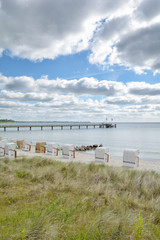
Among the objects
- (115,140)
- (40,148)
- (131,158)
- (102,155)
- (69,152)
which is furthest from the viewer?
(115,140)

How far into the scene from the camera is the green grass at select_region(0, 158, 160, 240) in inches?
122

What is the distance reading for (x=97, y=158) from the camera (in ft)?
51.5

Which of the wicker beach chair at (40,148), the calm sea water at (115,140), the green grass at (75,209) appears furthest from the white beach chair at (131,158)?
the wicker beach chair at (40,148)

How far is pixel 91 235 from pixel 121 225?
68 cm

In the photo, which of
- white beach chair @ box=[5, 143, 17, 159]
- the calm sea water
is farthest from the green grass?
the calm sea water

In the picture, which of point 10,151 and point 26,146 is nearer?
point 10,151

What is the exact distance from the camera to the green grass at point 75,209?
311 centimetres

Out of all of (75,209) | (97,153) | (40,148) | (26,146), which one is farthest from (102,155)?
(26,146)

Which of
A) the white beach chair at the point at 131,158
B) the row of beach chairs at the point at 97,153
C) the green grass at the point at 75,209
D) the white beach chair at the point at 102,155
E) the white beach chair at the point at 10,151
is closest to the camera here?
the green grass at the point at 75,209

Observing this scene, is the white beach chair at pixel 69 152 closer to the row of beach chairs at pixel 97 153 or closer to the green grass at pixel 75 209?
the row of beach chairs at pixel 97 153

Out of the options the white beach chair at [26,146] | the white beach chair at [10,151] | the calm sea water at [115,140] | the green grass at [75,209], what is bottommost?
the calm sea water at [115,140]

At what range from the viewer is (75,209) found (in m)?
4.14

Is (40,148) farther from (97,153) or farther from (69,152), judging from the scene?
(97,153)

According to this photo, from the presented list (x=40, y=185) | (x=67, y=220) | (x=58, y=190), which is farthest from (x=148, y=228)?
(x=40, y=185)
